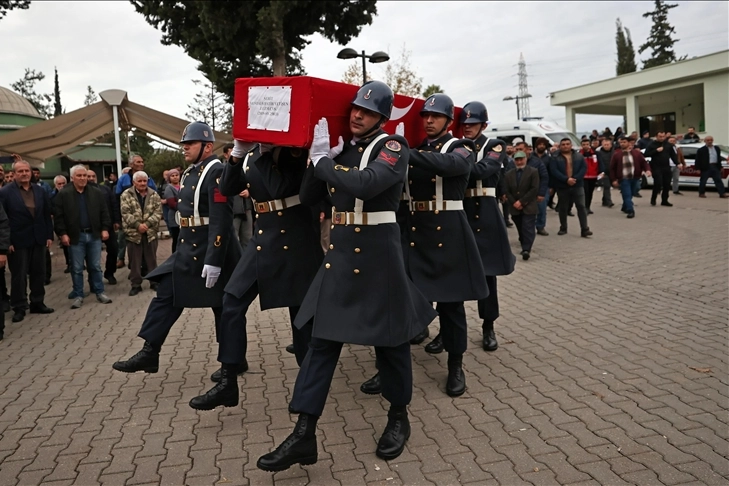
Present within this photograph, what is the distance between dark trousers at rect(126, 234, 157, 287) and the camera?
956 centimetres

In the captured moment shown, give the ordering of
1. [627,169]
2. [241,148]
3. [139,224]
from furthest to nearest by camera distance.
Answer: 1. [627,169]
2. [139,224]
3. [241,148]

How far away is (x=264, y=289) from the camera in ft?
13.7

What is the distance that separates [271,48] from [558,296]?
1344 cm

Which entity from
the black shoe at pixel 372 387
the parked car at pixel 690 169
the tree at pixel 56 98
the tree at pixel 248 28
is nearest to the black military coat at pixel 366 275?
the black shoe at pixel 372 387

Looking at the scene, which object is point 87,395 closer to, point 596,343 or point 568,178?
point 596,343

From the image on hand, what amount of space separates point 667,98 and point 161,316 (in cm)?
3600

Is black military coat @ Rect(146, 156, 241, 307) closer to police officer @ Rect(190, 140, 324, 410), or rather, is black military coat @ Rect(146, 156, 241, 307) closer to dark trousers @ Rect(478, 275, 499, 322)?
police officer @ Rect(190, 140, 324, 410)

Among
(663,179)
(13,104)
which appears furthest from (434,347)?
(13,104)

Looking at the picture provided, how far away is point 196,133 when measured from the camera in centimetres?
496

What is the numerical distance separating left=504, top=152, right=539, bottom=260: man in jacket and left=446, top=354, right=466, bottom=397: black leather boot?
6.40 meters

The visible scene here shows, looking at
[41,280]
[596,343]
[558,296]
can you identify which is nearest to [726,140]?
[558,296]

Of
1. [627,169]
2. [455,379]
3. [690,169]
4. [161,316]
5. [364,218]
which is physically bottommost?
[455,379]

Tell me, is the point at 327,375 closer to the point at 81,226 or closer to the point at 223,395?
the point at 223,395

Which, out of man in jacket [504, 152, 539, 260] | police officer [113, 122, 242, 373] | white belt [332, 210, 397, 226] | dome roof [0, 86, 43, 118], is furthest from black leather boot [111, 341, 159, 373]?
dome roof [0, 86, 43, 118]
